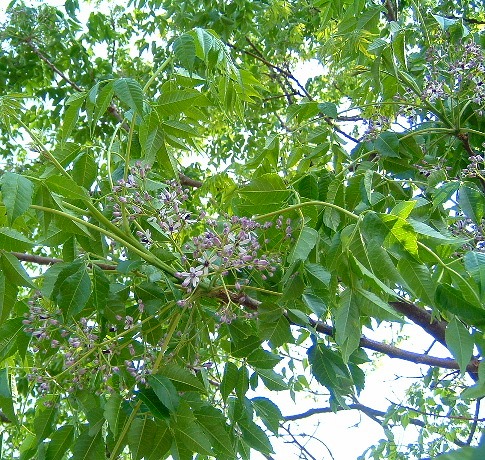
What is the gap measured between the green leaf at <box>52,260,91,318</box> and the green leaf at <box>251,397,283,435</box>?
1.69 ft

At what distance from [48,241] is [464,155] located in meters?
1.30

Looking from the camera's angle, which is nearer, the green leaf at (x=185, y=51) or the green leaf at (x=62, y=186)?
the green leaf at (x=62, y=186)

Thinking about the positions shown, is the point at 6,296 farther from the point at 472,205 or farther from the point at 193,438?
the point at 472,205

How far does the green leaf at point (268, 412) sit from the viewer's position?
1.62 metres

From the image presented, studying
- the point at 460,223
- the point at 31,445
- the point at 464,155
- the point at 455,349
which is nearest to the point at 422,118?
the point at 464,155

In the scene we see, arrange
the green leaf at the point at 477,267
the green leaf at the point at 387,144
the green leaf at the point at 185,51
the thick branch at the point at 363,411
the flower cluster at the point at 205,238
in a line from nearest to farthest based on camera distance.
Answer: the green leaf at the point at 477,267
the flower cluster at the point at 205,238
the green leaf at the point at 185,51
the green leaf at the point at 387,144
the thick branch at the point at 363,411

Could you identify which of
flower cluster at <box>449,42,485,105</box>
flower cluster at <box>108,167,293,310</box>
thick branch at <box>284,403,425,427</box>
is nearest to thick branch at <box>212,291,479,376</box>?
flower cluster at <box>108,167,293,310</box>

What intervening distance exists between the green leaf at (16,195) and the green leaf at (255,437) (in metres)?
0.70

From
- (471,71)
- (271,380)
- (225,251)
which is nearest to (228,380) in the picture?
(271,380)

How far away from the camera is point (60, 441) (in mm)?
1486

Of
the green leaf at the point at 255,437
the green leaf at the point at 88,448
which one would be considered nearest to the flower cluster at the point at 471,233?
the green leaf at the point at 255,437

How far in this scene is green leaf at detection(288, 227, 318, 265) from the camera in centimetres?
124

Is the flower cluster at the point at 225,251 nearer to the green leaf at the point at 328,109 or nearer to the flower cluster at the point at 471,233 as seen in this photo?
the flower cluster at the point at 471,233

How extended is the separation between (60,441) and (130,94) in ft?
2.39
